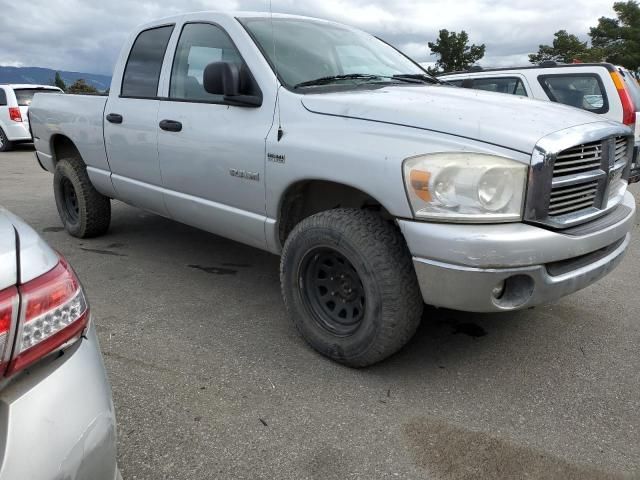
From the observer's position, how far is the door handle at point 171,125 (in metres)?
3.49

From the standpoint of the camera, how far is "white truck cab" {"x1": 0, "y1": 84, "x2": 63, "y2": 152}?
13.5m

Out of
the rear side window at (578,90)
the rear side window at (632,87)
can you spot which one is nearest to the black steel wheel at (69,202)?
the rear side window at (578,90)

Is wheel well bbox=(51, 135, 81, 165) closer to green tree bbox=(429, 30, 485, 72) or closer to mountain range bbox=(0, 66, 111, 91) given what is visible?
mountain range bbox=(0, 66, 111, 91)

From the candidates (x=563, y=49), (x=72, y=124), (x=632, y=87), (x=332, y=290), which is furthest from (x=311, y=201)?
(x=563, y=49)

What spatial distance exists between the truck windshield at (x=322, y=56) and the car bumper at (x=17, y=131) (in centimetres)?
1241

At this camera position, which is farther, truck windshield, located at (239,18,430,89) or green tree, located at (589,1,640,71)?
green tree, located at (589,1,640,71)

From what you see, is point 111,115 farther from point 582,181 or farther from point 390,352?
point 582,181

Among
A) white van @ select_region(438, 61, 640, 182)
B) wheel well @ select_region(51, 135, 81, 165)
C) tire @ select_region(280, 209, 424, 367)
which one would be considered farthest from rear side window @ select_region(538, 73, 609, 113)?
wheel well @ select_region(51, 135, 81, 165)

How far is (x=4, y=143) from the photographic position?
553 inches

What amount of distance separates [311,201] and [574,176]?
4.50 ft

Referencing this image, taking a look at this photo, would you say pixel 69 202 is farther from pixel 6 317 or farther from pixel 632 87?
pixel 632 87

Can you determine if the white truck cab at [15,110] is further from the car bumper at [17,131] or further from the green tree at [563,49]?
the green tree at [563,49]

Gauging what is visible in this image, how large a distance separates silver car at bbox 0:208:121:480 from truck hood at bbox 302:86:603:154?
1635 millimetres

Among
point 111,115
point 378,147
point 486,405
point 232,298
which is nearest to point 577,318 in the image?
point 486,405
